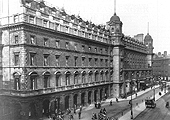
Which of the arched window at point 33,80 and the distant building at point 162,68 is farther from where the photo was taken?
the distant building at point 162,68

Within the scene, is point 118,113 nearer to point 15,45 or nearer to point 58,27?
point 58,27

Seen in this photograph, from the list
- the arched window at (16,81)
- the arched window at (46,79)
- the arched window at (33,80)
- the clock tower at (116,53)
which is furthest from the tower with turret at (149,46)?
the arched window at (16,81)

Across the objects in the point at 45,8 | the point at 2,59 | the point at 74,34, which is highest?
the point at 45,8

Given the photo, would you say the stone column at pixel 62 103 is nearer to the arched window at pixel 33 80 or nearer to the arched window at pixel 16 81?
the arched window at pixel 33 80

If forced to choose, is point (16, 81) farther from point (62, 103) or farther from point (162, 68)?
point (162, 68)

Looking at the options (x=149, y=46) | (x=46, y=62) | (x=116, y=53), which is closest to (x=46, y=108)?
(x=46, y=62)

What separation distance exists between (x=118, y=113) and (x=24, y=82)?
61.4 ft

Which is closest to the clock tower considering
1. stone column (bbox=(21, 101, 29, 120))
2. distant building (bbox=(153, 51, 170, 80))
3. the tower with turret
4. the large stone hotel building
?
the large stone hotel building

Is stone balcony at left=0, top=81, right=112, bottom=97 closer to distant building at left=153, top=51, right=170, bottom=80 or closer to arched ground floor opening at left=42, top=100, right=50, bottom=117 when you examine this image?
arched ground floor opening at left=42, top=100, right=50, bottom=117

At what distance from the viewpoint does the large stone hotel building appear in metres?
27.7

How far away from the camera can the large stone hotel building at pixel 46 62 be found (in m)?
27.7

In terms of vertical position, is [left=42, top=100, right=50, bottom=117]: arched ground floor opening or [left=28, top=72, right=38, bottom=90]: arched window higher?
[left=28, top=72, right=38, bottom=90]: arched window

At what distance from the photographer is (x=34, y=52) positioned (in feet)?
94.9

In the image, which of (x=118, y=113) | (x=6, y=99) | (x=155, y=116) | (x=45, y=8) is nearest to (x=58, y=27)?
(x=45, y=8)
